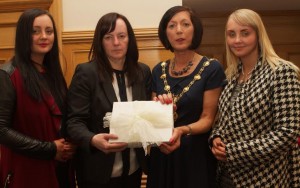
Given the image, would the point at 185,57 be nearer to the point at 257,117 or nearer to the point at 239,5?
the point at 257,117

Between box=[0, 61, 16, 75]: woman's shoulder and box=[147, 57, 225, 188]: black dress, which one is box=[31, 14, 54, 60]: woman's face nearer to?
box=[0, 61, 16, 75]: woman's shoulder

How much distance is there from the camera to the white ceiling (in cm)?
334

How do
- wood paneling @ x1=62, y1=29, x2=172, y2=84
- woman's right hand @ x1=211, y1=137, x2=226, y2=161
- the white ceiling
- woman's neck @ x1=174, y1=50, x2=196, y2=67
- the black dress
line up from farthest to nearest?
the white ceiling
wood paneling @ x1=62, y1=29, x2=172, y2=84
woman's neck @ x1=174, y1=50, x2=196, y2=67
the black dress
woman's right hand @ x1=211, y1=137, x2=226, y2=161

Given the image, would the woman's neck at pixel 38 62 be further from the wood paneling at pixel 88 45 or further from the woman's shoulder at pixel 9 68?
the wood paneling at pixel 88 45

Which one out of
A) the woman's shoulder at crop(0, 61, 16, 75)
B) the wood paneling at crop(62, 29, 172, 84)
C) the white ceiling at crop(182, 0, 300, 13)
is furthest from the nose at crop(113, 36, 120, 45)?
the white ceiling at crop(182, 0, 300, 13)

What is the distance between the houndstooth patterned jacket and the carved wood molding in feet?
5.84

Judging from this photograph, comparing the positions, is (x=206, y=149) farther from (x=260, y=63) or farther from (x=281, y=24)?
(x=281, y=24)

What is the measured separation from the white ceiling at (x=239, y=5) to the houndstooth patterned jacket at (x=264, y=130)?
5.70 feet

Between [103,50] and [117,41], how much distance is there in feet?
0.32

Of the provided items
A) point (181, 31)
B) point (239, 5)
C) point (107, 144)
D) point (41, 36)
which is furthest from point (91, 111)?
point (239, 5)

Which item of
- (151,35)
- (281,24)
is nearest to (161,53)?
(151,35)

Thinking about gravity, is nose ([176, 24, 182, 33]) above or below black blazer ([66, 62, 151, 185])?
above

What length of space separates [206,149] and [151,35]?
1245mm

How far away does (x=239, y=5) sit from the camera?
3.50 meters
